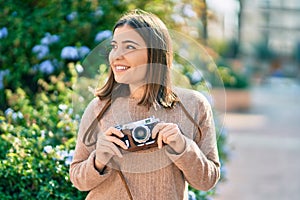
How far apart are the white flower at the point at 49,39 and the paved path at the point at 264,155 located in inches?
55.8

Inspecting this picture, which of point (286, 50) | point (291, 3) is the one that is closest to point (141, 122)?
point (286, 50)

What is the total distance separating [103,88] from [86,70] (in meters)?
0.84

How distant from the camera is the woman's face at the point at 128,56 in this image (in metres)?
2.04

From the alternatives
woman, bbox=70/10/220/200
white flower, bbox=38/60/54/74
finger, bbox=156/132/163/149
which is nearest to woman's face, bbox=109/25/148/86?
woman, bbox=70/10/220/200

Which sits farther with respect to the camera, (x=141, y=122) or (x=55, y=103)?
(x=55, y=103)

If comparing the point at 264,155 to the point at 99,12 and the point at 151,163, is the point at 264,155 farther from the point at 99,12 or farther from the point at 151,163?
the point at 151,163

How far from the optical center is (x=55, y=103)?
3.81 meters

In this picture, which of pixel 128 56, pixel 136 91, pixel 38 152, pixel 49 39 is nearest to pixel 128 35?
pixel 128 56

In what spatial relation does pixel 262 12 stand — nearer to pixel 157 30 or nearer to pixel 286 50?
pixel 286 50

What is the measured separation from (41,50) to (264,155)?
4171 millimetres

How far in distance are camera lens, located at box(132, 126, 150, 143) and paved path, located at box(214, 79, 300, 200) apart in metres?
2.49

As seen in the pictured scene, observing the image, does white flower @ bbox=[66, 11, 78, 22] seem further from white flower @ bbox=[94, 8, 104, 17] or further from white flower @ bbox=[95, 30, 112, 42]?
white flower @ bbox=[95, 30, 112, 42]

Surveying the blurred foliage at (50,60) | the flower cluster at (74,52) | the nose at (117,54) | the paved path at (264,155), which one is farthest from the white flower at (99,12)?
the nose at (117,54)

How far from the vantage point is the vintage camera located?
1.94m
